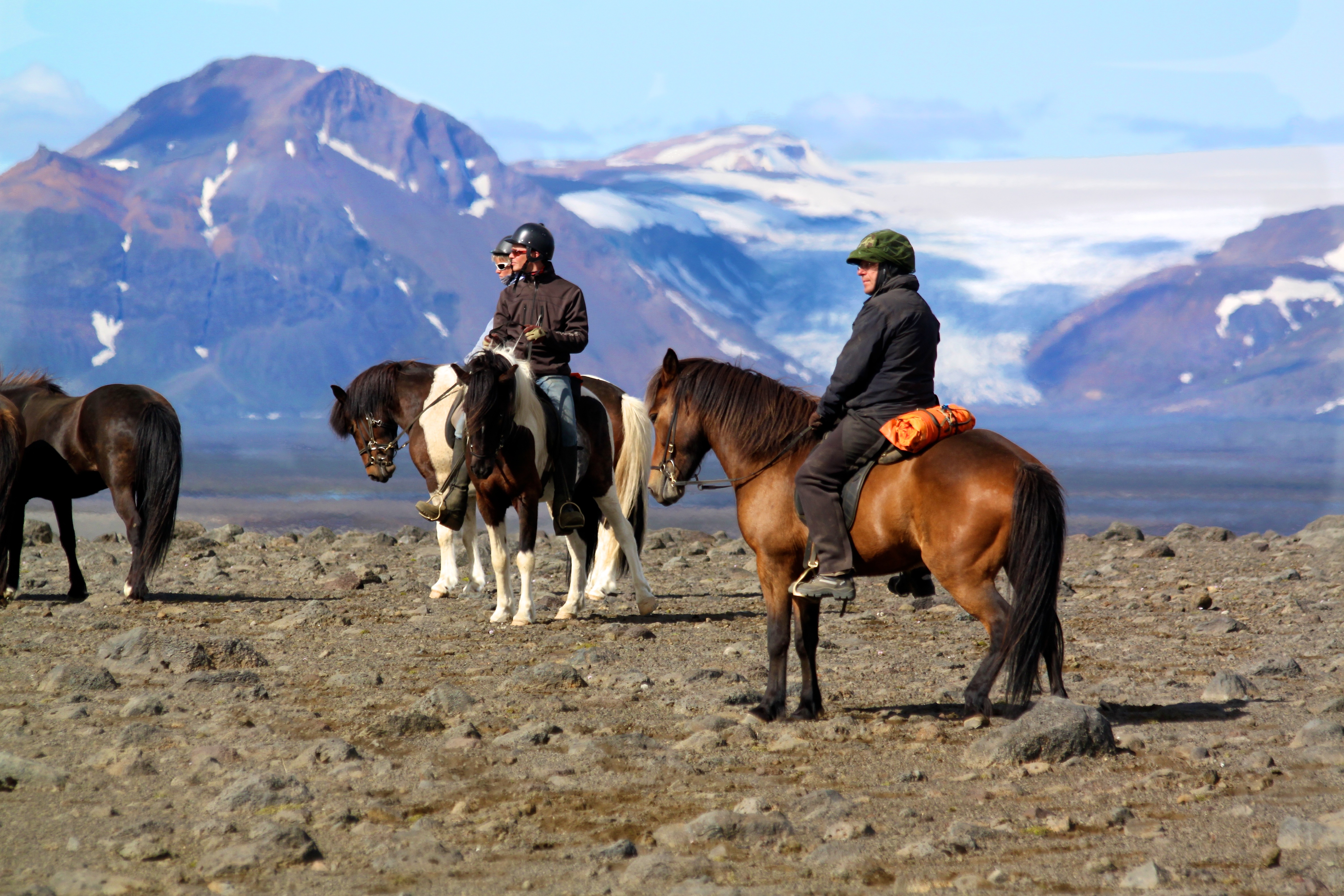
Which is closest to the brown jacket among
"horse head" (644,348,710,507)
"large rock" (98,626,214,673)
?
"horse head" (644,348,710,507)

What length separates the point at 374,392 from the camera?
11.4 metres

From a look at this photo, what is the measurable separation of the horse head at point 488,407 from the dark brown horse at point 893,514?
8.23 ft

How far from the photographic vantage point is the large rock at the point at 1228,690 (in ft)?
22.5

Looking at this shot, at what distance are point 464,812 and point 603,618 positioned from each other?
225 inches

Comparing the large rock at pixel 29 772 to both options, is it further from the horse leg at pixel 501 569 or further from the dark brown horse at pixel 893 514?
the horse leg at pixel 501 569

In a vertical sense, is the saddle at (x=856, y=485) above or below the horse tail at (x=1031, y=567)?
above

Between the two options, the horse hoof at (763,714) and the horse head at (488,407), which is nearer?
the horse hoof at (763,714)

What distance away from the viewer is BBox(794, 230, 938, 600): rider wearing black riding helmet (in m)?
6.18

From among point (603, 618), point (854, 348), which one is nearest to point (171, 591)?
point (603, 618)

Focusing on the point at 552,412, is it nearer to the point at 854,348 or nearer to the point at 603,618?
the point at 603,618

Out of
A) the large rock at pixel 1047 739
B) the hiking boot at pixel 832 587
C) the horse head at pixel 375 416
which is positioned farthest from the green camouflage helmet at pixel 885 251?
the horse head at pixel 375 416

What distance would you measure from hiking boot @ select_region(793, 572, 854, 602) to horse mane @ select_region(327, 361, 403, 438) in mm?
6244

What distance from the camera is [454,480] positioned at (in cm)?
1048

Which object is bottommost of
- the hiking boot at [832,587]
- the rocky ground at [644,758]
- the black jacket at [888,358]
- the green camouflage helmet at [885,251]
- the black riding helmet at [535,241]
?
the rocky ground at [644,758]
